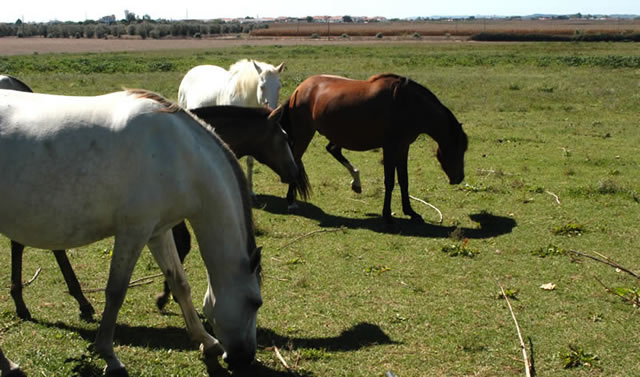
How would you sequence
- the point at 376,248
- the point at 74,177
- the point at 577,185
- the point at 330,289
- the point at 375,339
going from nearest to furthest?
the point at 74,177 → the point at 375,339 → the point at 330,289 → the point at 376,248 → the point at 577,185

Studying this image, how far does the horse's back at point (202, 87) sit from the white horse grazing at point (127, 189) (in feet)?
19.3

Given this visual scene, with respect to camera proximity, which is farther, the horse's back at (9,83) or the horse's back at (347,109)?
the horse's back at (347,109)

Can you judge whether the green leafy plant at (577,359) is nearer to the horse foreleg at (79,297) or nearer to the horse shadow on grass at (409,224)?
the horse shadow on grass at (409,224)

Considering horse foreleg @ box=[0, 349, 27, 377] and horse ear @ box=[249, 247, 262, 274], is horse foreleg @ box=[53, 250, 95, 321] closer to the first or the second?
horse foreleg @ box=[0, 349, 27, 377]

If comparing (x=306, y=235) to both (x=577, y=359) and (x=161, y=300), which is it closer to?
(x=161, y=300)

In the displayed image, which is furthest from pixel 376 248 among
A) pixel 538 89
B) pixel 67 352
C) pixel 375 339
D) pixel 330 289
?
pixel 538 89

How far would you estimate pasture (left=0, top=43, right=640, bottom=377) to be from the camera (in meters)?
4.51

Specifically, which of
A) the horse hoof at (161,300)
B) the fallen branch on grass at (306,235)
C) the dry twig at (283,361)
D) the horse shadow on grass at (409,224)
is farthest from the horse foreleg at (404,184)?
the dry twig at (283,361)

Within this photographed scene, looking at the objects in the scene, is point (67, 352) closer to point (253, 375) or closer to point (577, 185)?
point (253, 375)

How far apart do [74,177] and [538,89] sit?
63.2 ft

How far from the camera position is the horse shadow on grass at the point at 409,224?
7.70 metres

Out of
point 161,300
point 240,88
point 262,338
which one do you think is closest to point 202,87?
point 240,88

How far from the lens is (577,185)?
31.5 feet

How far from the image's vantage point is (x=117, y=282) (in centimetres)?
387
